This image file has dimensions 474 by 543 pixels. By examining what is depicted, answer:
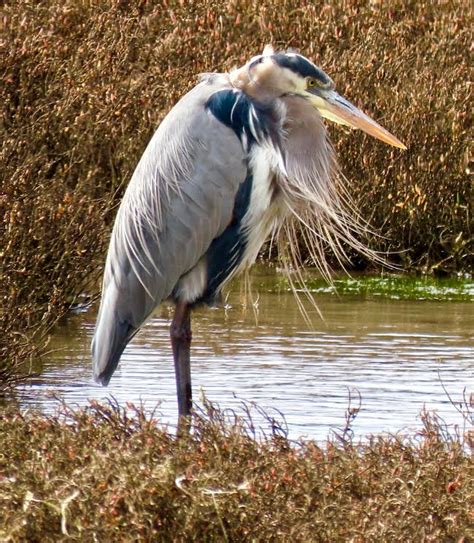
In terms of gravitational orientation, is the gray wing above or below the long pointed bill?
below

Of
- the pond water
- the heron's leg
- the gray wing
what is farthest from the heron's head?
the pond water

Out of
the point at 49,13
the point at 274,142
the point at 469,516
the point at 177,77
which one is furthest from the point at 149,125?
the point at 469,516

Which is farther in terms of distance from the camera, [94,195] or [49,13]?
[49,13]

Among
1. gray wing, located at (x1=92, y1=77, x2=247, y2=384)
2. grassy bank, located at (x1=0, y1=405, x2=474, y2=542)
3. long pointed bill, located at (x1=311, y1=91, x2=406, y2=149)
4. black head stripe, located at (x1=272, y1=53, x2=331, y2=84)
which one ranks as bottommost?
grassy bank, located at (x1=0, y1=405, x2=474, y2=542)

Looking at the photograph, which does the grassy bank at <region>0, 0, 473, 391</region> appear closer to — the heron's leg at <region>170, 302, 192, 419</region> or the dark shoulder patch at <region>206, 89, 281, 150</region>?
the heron's leg at <region>170, 302, 192, 419</region>

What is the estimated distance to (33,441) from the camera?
15.2 ft

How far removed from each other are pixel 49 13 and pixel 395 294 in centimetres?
360

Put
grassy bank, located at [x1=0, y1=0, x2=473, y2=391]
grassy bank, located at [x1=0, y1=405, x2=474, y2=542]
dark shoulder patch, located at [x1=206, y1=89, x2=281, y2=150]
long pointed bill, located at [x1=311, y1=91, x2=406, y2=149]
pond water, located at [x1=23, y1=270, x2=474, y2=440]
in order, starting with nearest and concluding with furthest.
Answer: grassy bank, located at [x1=0, y1=405, x2=474, y2=542] → dark shoulder patch, located at [x1=206, y1=89, x2=281, y2=150] → long pointed bill, located at [x1=311, y1=91, x2=406, y2=149] → pond water, located at [x1=23, y1=270, x2=474, y2=440] → grassy bank, located at [x1=0, y1=0, x2=473, y2=391]

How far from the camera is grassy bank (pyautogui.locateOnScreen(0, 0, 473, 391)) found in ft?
23.5

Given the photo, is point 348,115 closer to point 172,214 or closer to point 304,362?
point 172,214

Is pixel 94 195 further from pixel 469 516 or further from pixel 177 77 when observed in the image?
pixel 469 516

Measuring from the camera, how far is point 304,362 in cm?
750

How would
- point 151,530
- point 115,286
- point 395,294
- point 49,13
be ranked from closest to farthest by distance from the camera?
1. point 151,530
2. point 115,286
3. point 395,294
4. point 49,13

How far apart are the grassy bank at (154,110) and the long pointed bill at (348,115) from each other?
1484 millimetres
